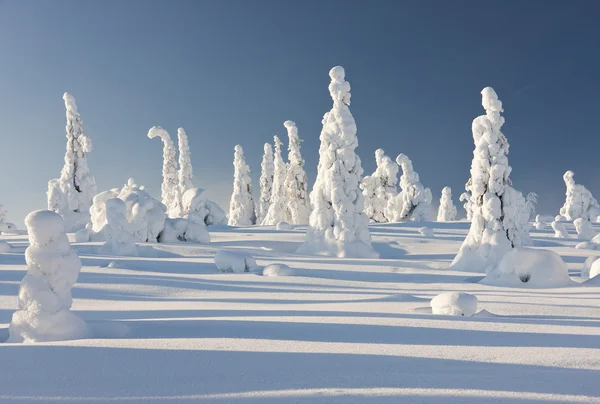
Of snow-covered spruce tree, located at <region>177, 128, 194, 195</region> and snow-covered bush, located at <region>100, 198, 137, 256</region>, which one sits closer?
snow-covered bush, located at <region>100, 198, 137, 256</region>

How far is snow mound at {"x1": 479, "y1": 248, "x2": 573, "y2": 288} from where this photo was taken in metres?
11.0

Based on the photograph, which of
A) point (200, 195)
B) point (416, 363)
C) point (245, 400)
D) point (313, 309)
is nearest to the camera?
point (245, 400)

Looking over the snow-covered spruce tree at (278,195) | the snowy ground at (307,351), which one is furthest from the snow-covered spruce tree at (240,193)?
the snowy ground at (307,351)

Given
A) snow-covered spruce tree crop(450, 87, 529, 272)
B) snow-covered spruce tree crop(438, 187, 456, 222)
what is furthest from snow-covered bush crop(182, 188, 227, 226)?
snow-covered spruce tree crop(438, 187, 456, 222)

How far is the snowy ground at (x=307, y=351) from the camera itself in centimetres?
313

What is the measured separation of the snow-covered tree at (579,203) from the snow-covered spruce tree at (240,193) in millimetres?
29927

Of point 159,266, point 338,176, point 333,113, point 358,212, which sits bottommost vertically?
point 159,266

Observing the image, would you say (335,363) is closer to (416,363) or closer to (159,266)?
(416,363)

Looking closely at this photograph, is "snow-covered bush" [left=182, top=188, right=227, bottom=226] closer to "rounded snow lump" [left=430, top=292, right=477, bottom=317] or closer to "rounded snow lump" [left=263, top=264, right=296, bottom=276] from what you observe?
"rounded snow lump" [left=263, top=264, right=296, bottom=276]

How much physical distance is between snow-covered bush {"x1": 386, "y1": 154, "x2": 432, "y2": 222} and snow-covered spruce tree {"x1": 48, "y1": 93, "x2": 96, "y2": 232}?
2392 cm

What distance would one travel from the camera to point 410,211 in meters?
38.8

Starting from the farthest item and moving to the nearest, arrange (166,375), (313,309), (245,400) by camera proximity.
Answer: (313,309) → (166,375) → (245,400)

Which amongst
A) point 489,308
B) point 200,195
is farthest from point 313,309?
point 200,195

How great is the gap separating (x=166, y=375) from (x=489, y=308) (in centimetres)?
560
